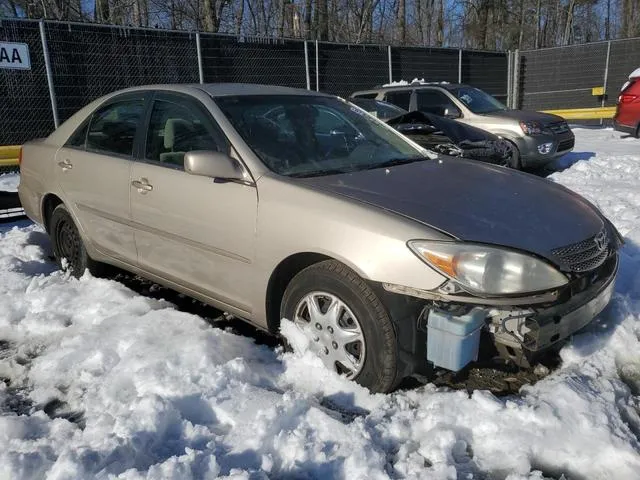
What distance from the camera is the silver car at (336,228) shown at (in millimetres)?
2350

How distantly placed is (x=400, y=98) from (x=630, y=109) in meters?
4.64

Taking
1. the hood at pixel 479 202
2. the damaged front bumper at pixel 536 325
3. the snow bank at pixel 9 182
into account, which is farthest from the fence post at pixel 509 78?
the damaged front bumper at pixel 536 325

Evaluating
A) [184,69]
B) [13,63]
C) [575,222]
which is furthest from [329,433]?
[184,69]

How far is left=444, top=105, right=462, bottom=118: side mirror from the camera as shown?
9.55m

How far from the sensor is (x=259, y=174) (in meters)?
2.90

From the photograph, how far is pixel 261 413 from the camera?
7.70 ft

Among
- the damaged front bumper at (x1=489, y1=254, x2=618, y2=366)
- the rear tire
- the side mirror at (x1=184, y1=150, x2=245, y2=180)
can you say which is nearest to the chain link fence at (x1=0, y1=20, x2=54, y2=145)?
the rear tire

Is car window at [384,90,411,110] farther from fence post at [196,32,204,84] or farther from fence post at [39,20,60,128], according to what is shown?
fence post at [39,20,60,128]

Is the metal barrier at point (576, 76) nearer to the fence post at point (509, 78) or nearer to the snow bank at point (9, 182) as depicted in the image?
the fence post at point (509, 78)

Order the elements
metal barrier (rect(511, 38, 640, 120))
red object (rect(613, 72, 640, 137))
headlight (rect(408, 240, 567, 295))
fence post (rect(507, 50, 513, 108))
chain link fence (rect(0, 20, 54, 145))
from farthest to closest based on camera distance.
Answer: fence post (rect(507, 50, 513, 108))
metal barrier (rect(511, 38, 640, 120))
red object (rect(613, 72, 640, 137))
chain link fence (rect(0, 20, 54, 145))
headlight (rect(408, 240, 567, 295))

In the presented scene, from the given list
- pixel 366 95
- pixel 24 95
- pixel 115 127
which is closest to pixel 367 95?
pixel 366 95

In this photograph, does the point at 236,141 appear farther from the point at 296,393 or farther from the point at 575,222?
the point at 575,222

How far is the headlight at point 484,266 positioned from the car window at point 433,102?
789 cm

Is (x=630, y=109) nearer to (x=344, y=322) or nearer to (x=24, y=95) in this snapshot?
(x=344, y=322)
